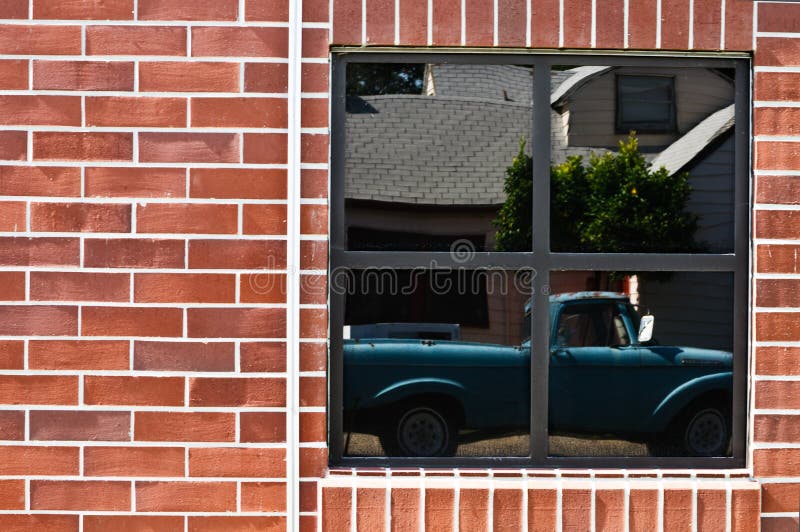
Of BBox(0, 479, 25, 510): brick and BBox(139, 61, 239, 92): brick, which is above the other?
BBox(139, 61, 239, 92): brick

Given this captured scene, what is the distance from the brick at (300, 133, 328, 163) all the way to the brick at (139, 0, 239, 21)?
0.55 meters

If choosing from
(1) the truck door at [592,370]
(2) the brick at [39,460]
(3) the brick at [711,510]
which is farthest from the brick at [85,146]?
(3) the brick at [711,510]

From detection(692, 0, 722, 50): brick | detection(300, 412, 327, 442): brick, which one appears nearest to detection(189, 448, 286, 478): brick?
detection(300, 412, 327, 442): brick

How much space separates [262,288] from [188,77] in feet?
2.85

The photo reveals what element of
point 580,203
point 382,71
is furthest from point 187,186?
point 580,203

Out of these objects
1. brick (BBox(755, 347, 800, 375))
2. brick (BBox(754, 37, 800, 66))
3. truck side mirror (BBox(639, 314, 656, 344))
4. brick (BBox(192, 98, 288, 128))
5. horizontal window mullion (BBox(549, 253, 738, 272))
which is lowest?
brick (BBox(755, 347, 800, 375))

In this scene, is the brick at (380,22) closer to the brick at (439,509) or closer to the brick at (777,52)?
the brick at (777,52)

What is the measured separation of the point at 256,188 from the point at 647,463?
1.90 m

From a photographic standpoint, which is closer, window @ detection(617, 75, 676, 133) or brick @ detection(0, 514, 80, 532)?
brick @ detection(0, 514, 80, 532)

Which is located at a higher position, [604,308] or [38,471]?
[604,308]

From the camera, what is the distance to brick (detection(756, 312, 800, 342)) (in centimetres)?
348

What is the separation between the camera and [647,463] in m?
3.56

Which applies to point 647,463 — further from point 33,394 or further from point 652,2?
point 33,394

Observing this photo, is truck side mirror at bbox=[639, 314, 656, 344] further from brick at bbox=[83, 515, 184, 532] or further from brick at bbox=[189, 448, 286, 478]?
brick at bbox=[83, 515, 184, 532]
